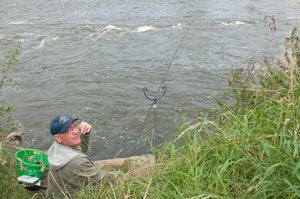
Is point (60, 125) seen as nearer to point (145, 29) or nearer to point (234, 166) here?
point (234, 166)

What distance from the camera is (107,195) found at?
3.25 meters

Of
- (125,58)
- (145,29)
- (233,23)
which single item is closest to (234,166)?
(125,58)

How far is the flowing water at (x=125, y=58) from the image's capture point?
23.6 feet

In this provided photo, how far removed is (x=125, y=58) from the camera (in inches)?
417

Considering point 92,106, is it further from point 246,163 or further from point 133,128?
point 246,163

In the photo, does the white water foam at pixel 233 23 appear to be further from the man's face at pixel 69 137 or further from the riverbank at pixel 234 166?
the man's face at pixel 69 137

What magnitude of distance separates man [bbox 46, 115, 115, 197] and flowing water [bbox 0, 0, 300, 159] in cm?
113

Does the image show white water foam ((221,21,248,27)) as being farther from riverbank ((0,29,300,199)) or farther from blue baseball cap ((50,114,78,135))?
blue baseball cap ((50,114,78,135))

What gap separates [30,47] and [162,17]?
5831mm

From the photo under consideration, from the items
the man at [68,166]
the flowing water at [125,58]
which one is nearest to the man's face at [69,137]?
the man at [68,166]

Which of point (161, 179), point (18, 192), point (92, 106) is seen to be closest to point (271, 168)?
point (161, 179)

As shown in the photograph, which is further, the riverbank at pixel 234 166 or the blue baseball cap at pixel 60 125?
the blue baseball cap at pixel 60 125

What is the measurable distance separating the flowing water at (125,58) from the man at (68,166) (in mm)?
1131

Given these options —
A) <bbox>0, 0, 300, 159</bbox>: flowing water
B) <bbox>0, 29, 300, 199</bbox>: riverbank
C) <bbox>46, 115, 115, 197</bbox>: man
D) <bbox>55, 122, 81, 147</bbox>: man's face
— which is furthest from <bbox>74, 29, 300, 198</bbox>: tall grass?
<bbox>0, 0, 300, 159</bbox>: flowing water
